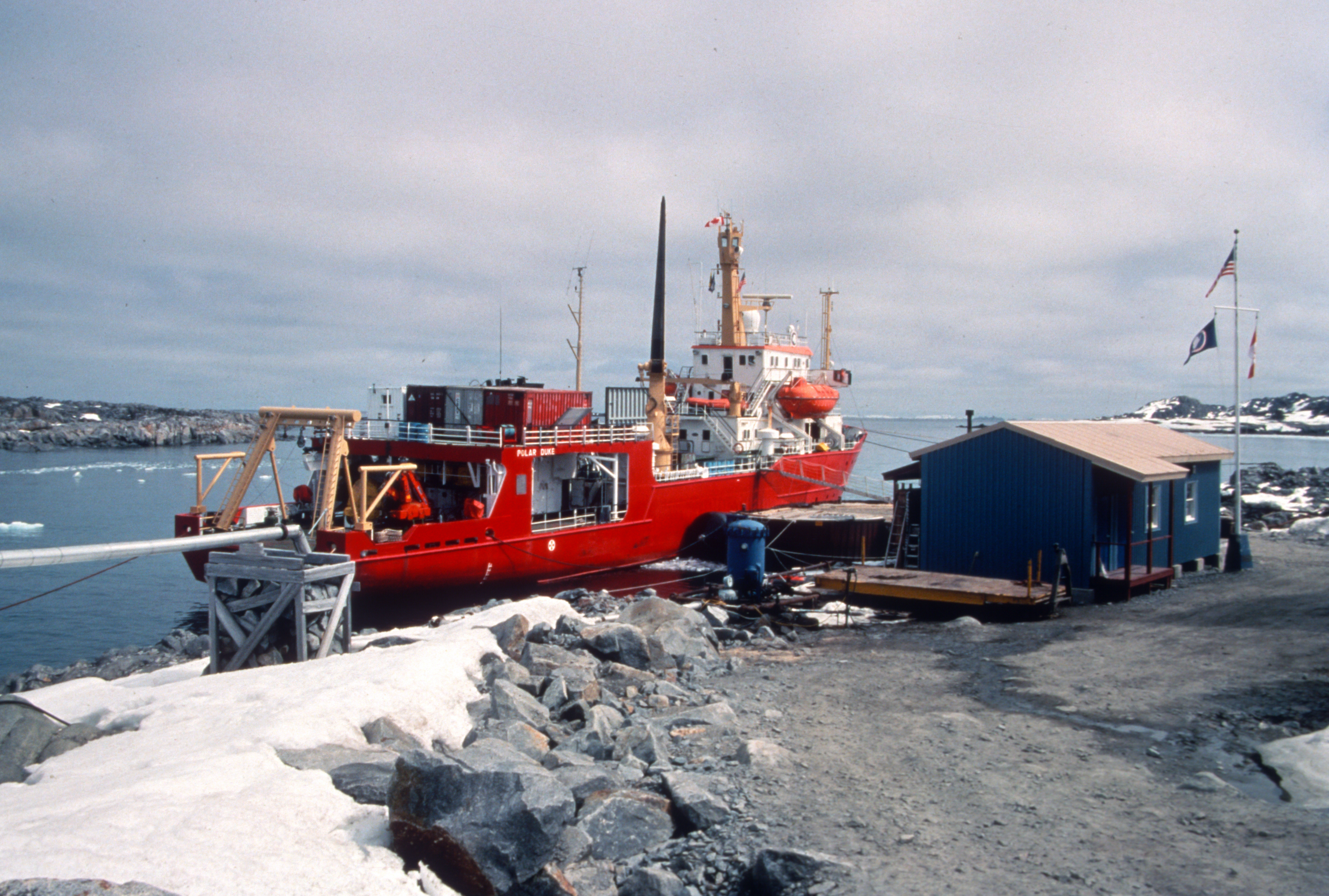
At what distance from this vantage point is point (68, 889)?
434 cm

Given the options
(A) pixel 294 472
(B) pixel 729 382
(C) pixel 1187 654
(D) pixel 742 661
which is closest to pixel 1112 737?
(C) pixel 1187 654

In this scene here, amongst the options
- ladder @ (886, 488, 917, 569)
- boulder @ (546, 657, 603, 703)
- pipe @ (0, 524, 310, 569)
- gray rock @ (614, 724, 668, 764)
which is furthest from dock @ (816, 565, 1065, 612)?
pipe @ (0, 524, 310, 569)

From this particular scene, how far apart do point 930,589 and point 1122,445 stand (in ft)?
18.1

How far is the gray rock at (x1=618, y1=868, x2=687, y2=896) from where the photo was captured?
544cm

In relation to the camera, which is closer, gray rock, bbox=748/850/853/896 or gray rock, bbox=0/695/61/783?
gray rock, bbox=748/850/853/896

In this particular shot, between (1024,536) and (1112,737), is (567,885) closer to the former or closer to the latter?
(1112,737)

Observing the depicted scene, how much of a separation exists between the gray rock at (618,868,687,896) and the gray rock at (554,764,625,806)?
111 centimetres

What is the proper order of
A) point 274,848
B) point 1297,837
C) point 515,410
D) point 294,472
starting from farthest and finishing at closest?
point 294,472 < point 515,410 < point 1297,837 < point 274,848

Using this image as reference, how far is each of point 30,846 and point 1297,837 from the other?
8.07m

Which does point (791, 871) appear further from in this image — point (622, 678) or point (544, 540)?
point (544, 540)

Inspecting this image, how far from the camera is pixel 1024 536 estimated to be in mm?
16359

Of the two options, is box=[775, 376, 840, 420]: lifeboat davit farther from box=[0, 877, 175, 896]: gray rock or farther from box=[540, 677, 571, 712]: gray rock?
box=[0, 877, 175, 896]: gray rock

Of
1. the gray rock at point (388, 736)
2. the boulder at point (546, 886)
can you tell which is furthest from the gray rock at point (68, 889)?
the gray rock at point (388, 736)

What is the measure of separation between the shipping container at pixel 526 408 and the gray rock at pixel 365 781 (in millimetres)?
15212
